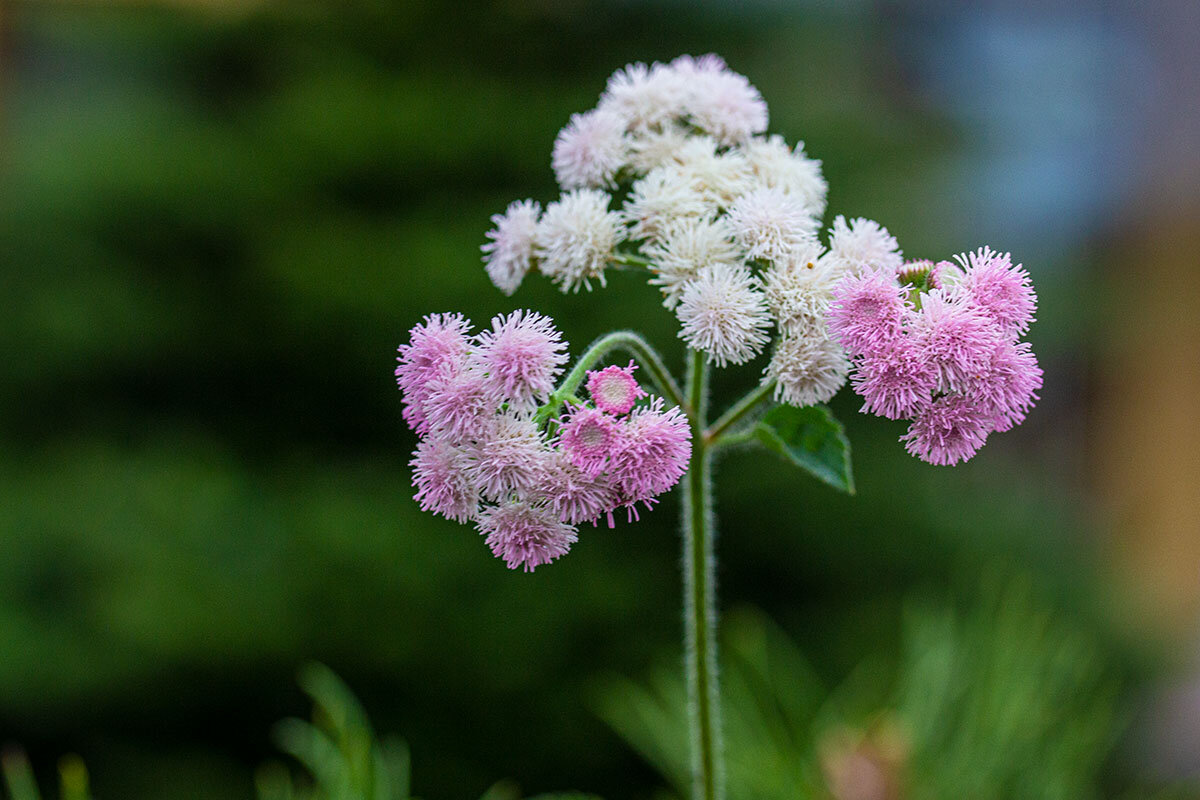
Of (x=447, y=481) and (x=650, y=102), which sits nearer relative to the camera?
(x=447, y=481)

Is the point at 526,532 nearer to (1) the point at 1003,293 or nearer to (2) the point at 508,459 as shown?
(2) the point at 508,459

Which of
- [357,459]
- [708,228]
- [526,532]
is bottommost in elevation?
[526,532]

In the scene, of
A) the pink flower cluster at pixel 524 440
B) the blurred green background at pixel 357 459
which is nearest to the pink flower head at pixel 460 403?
the pink flower cluster at pixel 524 440

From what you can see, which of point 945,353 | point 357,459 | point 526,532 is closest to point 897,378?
point 945,353

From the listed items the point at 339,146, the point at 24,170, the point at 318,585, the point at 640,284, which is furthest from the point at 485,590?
the point at 24,170

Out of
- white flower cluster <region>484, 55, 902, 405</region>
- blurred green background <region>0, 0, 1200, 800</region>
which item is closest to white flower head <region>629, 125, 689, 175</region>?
white flower cluster <region>484, 55, 902, 405</region>

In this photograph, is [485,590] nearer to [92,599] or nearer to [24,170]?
[92,599]
